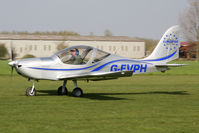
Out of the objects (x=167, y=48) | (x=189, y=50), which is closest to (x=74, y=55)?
(x=167, y=48)

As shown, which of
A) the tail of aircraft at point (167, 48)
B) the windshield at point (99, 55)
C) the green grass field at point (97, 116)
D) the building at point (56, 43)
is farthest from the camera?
the building at point (56, 43)

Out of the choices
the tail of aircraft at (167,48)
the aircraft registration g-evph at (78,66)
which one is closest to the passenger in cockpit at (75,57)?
the aircraft registration g-evph at (78,66)

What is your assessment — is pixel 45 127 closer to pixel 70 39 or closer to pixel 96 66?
pixel 96 66

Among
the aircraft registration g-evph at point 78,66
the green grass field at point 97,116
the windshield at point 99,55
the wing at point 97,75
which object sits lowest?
the green grass field at point 97,116

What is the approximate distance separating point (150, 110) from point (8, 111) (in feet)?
13.0

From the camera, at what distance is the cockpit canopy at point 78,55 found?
13.1m

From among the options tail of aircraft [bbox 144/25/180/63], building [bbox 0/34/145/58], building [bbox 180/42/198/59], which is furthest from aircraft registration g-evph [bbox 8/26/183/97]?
building [bbox 180/42/198/59]

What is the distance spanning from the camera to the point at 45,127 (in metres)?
7.29

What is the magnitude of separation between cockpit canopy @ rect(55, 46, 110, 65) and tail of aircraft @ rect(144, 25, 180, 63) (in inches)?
112

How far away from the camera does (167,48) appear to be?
1519 centimetres

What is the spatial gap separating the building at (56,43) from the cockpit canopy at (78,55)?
64692mm

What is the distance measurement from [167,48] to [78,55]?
433cm

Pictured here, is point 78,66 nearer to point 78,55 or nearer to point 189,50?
point 78,55

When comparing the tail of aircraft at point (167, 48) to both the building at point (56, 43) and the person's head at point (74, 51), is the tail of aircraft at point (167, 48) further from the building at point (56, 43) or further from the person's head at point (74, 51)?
the building at point (56, 43)
